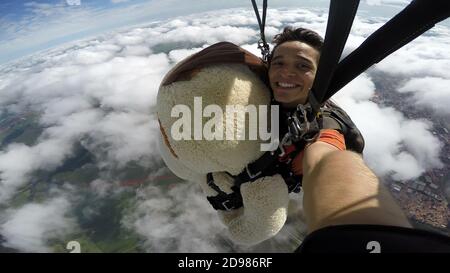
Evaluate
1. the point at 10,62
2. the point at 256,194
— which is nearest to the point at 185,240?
the point at 256,194

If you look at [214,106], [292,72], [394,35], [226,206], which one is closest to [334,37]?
[394,35]

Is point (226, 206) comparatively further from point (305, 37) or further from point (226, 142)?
point (305, 37)

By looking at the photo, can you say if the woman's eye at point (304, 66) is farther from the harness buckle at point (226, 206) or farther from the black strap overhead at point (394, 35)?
the harness buckle at point (226, 206)

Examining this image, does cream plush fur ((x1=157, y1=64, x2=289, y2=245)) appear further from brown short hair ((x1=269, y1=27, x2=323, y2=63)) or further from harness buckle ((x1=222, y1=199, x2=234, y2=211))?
brown short hair ((x1=269, y1=27, x2=323, y2=63))

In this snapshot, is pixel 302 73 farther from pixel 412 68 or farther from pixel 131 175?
pixel 412 68

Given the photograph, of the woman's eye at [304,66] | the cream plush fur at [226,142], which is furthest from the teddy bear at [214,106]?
the woman's eye at [304,66]
